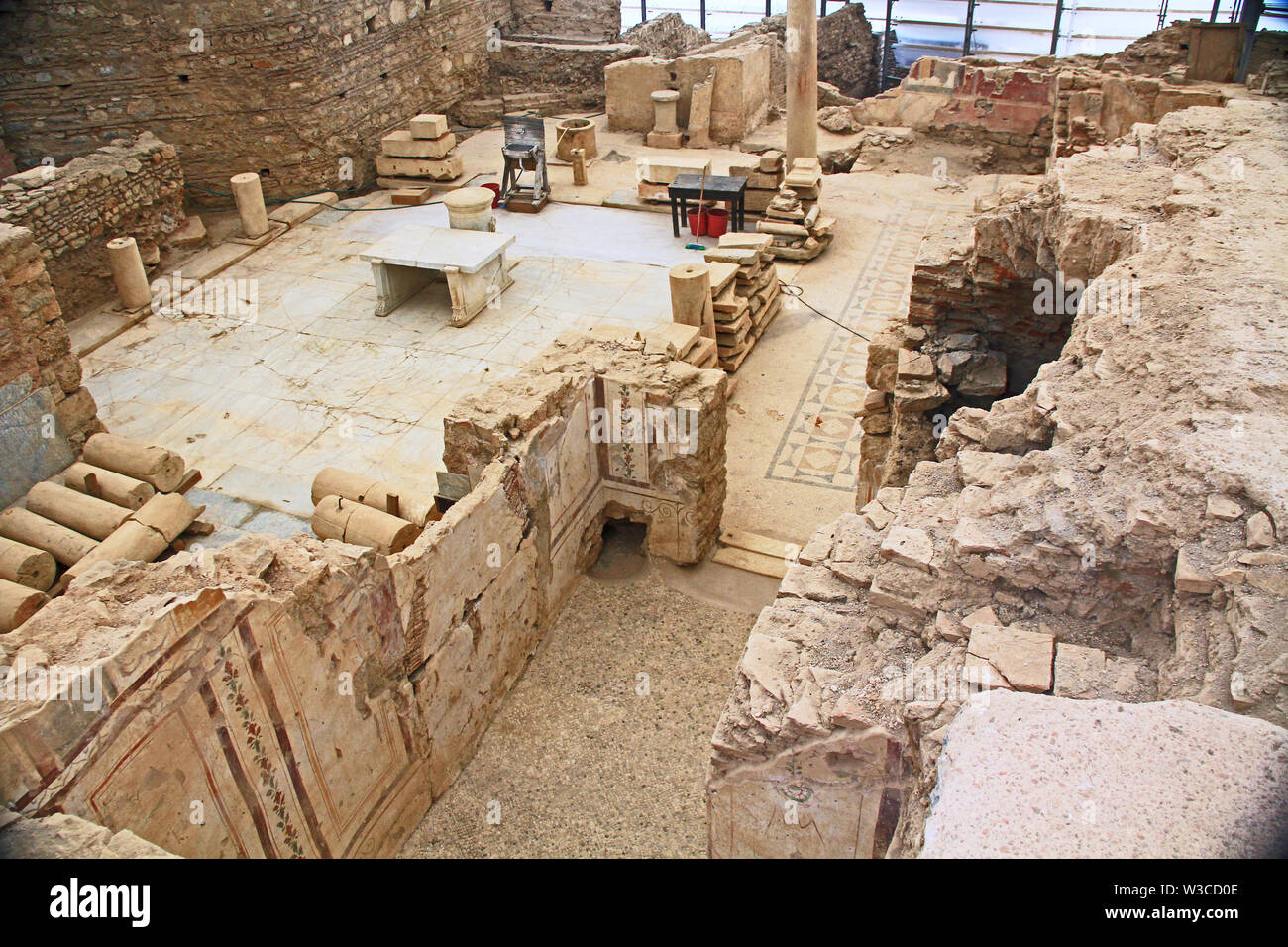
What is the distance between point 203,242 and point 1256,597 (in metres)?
11.5

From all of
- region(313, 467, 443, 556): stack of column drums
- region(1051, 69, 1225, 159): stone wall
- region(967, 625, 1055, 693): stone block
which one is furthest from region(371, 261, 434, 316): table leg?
region(967, 625, 1055, 693): stone block

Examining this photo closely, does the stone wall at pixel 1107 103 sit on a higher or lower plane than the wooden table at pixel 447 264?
higher

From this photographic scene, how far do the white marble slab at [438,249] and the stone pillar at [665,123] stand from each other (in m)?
4.84

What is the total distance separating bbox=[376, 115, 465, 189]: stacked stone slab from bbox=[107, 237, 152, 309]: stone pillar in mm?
3804

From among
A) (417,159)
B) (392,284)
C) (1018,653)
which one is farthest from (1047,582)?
(417,159)

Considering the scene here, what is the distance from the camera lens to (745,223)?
39.4 ft

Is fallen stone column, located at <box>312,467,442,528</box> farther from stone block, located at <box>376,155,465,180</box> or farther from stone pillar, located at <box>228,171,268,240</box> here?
stone block, located at <box>376,155,465,180</box>

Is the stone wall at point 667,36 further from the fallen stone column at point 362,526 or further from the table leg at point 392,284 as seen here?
the fallen stone column at point 362,526

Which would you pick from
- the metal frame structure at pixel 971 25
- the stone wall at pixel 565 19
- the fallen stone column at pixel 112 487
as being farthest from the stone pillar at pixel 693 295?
the metal frame structure at pixel 971 25

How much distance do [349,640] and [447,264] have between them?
5.82 meters

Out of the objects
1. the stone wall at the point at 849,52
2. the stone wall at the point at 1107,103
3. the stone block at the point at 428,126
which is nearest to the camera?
the stone wall at the point at 1107,103

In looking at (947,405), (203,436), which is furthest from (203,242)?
(947,405)

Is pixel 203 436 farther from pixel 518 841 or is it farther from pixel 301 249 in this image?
pixel 518 841

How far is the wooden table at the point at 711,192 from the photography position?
11.2 meters
